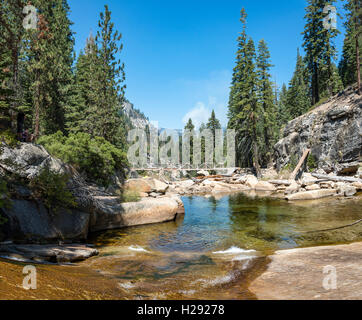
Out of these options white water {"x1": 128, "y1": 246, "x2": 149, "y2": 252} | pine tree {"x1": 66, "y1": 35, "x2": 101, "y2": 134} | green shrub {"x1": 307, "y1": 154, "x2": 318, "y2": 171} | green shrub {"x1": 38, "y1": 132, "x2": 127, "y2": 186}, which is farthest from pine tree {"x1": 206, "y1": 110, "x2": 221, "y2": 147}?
white water {"x1": 128, "y1": 246, "x2": 149, "y2": 252}

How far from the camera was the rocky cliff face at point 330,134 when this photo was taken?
24078 millimetres

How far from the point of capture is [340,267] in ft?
15.6

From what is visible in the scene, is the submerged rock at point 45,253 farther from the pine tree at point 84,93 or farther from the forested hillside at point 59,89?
the pine tree at point 84,93

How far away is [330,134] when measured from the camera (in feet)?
88.7

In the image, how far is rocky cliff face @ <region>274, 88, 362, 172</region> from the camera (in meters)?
24.1

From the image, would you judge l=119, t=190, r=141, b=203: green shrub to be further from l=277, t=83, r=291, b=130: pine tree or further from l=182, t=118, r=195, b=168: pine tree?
l=277, t=83, r=291, b=130: pine tree

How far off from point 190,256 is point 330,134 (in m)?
26.8

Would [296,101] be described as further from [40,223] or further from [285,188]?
[40,223]

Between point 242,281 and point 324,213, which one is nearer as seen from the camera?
point 242,281

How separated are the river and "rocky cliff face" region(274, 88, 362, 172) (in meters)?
11.5
